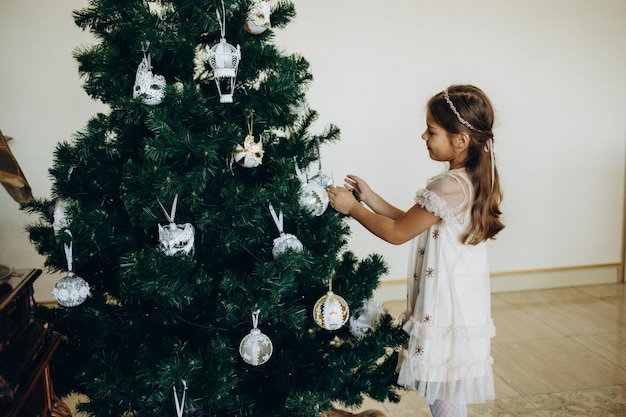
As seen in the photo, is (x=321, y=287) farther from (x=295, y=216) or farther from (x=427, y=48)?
(x=427, y=48)

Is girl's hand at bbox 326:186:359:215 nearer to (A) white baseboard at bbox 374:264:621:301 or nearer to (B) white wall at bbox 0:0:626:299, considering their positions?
(B) white wall at bbox 0:0:626:299

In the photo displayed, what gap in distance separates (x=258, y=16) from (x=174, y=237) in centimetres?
49

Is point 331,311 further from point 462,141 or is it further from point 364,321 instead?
point 462,141

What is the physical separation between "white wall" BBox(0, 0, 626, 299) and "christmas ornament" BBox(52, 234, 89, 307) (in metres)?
1.71

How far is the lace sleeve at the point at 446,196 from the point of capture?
4.50 ft

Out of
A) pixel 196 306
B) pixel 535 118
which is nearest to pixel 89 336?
pixel 196 306

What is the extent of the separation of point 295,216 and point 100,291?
498mm

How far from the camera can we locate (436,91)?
9.45 feet

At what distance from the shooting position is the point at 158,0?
3.68 ft

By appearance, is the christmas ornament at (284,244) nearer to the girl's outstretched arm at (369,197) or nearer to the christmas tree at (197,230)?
the christmas tree at (197,230)

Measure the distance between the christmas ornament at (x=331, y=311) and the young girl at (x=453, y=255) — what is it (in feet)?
0.95

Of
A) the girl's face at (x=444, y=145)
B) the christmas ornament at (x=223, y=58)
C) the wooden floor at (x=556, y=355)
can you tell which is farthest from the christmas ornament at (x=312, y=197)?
the wooden floor at (x=556, y=355)

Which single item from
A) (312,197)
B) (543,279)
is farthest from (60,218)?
(543,279)

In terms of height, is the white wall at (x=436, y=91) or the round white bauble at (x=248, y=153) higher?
the white wall at (x=436, y=91)
